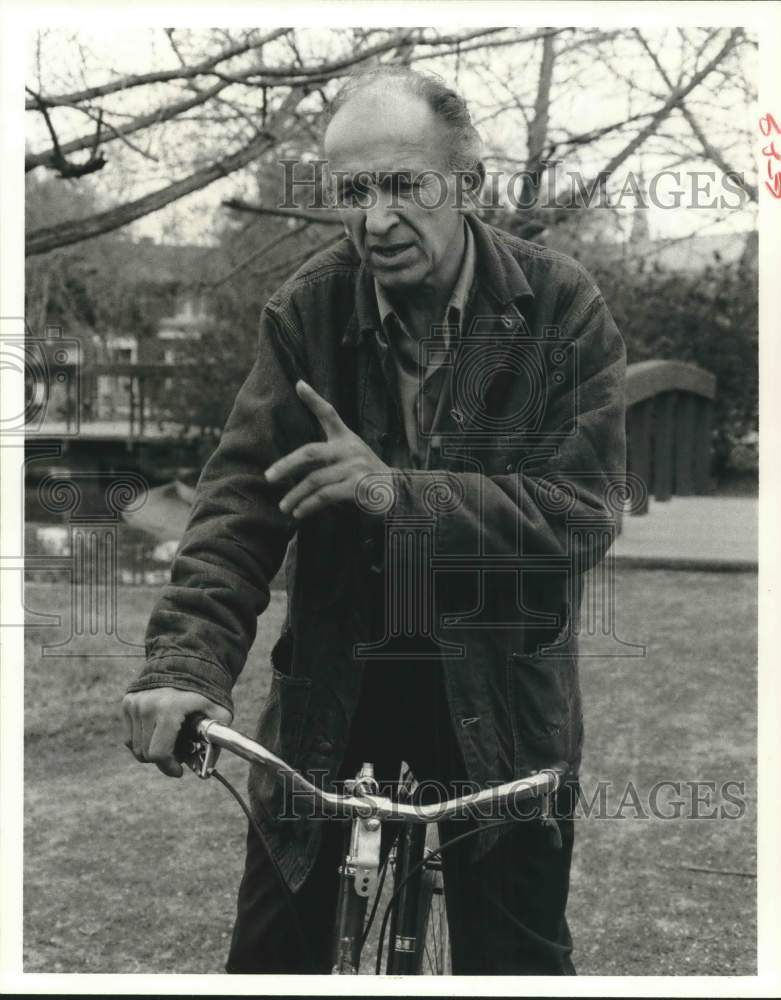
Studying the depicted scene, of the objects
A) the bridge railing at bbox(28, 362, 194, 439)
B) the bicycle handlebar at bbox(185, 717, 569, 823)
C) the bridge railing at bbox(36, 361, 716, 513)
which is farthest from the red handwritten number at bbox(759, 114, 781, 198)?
the bridge railing at bbox(36, 361, 716, 513)

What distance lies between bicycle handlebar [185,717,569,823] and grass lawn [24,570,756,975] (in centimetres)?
131

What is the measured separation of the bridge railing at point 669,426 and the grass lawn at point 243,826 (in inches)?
27.7

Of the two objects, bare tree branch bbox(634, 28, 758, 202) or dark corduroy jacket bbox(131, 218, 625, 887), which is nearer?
dark corduroy jacket bbox(131, 218, 625, 887)

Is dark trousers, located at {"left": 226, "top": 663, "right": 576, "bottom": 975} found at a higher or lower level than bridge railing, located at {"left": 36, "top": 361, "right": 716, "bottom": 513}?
lower

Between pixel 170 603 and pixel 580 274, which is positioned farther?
pixel 580 274

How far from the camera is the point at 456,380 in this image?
2.23 meters

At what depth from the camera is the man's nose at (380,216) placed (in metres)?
2.11

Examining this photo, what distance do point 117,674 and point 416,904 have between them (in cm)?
391

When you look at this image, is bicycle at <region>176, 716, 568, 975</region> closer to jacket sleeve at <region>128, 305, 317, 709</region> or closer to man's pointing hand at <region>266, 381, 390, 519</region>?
jacket sleeve at <region>128, 305, 317, 709</region>

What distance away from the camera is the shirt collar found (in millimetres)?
2211

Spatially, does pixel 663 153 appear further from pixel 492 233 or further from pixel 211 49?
pixel 492 233

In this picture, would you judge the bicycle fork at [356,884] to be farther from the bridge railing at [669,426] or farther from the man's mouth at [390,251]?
the bridge railing at [669,426]

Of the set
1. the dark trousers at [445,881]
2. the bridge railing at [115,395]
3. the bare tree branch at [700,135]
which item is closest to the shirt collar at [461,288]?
the dark trousers at [445,881]

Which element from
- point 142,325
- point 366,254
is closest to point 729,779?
point 366,254
